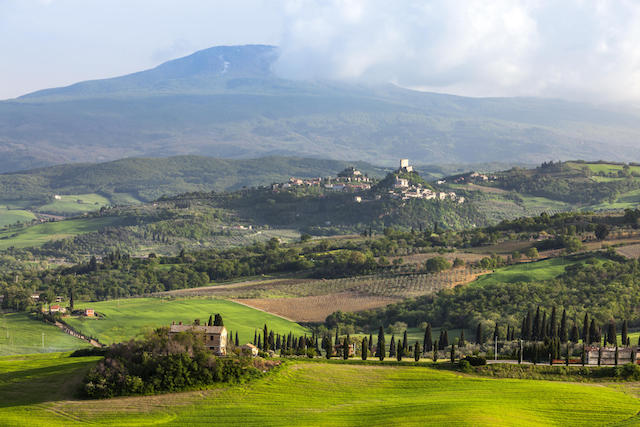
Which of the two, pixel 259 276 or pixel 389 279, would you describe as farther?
pixel 259 276

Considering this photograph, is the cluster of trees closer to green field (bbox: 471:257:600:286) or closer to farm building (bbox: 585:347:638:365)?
→ farm building (bbox: 585:347:638:365)

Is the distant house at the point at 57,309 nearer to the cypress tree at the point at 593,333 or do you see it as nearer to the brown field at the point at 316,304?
the brown field at the point at 316,304

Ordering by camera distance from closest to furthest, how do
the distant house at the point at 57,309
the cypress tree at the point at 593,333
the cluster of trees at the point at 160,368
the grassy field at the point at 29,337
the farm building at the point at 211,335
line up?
the cluster of trees at the point at 160,368 < the farm building at the point at 211,335 < the cypress tree at the point at 593,333 < the grassy field at the point at 29,337 < the distant house at the point at 57,309

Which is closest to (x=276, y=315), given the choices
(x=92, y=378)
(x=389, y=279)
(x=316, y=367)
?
(x=389, y=279)

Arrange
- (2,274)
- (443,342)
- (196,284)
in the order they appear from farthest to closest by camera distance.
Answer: (2,274)
(196,284)
(443,342)

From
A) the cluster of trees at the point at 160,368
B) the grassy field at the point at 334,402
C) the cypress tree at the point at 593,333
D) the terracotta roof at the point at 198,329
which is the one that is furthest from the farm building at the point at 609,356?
the terracotta roof at the point at 198,329

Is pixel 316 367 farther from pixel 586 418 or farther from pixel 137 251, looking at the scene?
pixel 137 251

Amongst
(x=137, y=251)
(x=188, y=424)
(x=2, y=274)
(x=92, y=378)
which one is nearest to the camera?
(x=188, y=424)
